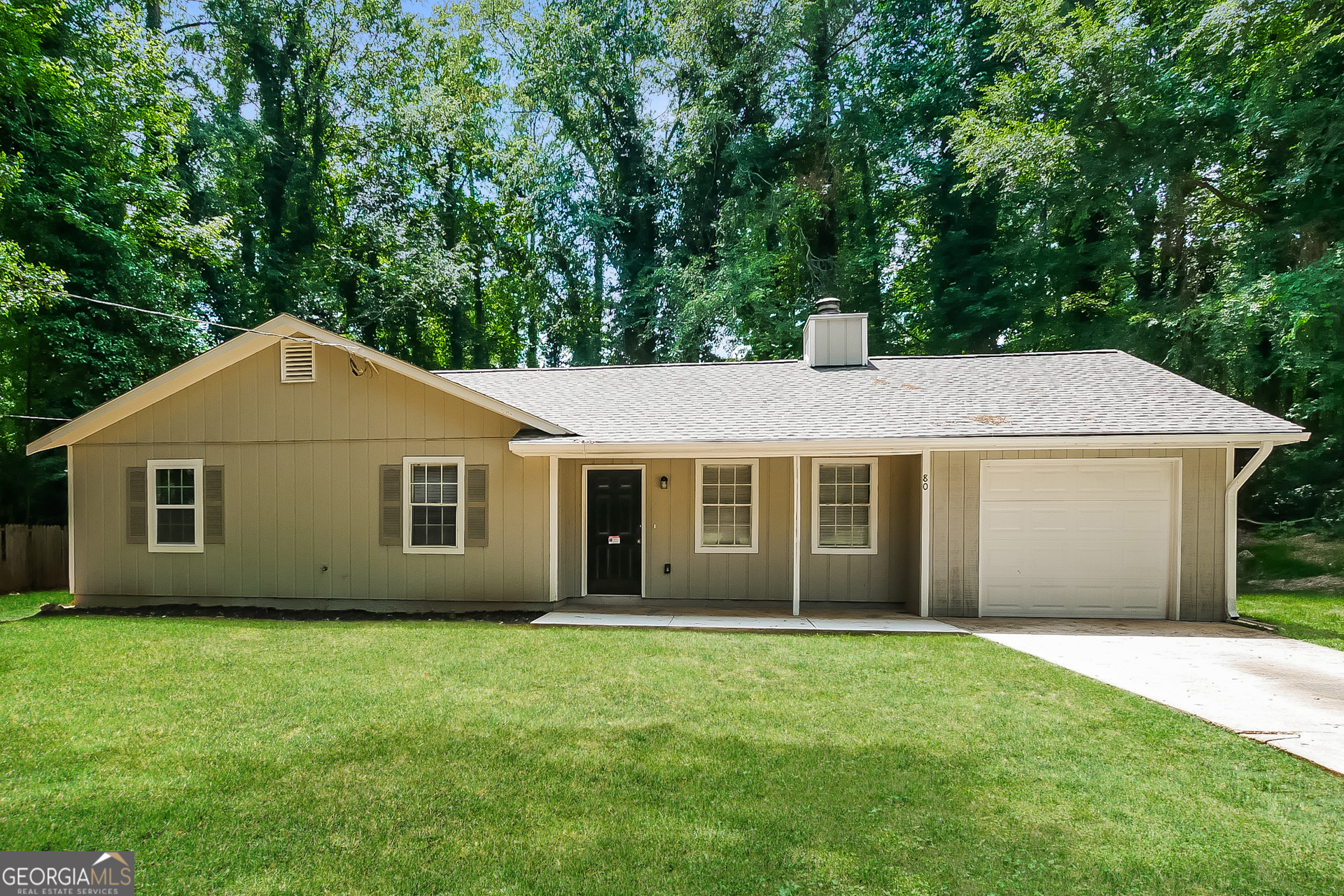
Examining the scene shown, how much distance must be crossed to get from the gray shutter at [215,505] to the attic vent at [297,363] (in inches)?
66.0

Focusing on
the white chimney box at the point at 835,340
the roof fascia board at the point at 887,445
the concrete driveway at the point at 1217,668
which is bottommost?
the concrete driveway at the point at 1217,668

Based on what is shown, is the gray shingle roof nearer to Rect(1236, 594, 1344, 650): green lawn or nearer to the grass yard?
Rect(1236, 594, 1344, 650): green lawn

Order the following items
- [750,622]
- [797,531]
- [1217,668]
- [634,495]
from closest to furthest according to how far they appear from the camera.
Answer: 1. [1217,668]
2. [750,622]
3. [797,531]
4. [634,495]

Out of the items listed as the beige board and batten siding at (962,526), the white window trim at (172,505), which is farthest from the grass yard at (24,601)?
the beige board and batten siding at (962,526)

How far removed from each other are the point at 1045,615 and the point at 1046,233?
12675 millimetres

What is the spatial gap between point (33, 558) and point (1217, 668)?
1846cm

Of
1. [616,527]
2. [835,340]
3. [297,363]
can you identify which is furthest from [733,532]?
[297,363]

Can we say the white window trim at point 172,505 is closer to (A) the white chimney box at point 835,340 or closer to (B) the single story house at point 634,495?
(B) the single story house at point 634,495

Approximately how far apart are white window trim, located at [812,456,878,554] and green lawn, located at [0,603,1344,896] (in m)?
3.58

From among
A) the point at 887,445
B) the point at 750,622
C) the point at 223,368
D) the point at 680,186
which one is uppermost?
the point at 680,186

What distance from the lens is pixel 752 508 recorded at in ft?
31.0

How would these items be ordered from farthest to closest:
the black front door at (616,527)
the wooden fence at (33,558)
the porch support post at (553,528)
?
the wooden fence at (33,558), the black front door at (616,527), the porch support post at (553,528)

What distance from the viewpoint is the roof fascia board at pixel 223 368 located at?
8.62m

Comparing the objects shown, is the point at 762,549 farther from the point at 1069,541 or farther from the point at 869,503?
the point at 1069,541
